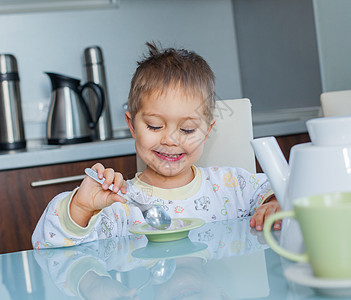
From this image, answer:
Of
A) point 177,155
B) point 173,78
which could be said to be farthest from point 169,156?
point 173,78

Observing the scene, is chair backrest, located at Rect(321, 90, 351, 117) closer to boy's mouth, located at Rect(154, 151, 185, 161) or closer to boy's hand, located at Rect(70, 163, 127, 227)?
boy's mouth, located at Rect(154, 151, 185, 161)

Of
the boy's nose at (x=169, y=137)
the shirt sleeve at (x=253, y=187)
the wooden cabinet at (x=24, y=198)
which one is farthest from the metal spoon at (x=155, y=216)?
the wooden cabinet at (x=24, y=198)

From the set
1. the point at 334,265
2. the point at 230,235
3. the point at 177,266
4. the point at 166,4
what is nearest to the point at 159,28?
the point at 166,4

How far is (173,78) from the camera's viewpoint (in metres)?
1.29

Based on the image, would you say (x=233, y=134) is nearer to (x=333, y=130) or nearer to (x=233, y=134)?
(x=233, y=134)

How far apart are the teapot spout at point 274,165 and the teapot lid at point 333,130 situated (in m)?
0.08

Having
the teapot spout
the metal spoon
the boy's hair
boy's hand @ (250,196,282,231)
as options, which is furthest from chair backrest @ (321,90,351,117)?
the teapot spout

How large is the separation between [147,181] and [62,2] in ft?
4.72

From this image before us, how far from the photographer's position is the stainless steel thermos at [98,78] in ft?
7.92

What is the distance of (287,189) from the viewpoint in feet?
2.17

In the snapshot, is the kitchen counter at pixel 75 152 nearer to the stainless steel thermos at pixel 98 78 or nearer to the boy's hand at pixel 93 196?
the stainless steel thermos at pixel 98 78

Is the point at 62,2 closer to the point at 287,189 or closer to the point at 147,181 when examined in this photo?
the point at 147,181

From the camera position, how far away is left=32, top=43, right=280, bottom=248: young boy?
1253 millimetres

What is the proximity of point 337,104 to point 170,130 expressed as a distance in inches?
19.8
